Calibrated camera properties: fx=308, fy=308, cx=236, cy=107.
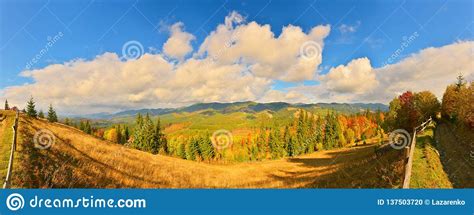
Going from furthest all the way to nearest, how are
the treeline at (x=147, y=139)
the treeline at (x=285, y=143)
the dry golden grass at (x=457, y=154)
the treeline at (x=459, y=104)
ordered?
the treeline at (x=285, y=143)
the treeline at (x=147, y=139)
the treeline at (x=459, y=104)
the dry golden grass at (x=457, y=154)

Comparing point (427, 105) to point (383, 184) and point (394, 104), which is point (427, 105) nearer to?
point (394, 104)

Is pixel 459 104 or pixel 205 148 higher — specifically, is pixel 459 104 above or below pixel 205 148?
above

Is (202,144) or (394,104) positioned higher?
(394,104)

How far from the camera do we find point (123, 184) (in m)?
22.5

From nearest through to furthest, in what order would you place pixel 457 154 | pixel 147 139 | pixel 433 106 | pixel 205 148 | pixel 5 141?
1. pixel 5 141
2. pixel 457 154
3. pixel 433 106
4. pixel 147 139
5. pixel 205 148

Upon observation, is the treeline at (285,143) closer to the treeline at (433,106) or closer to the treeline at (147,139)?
the treeline at (147,139)

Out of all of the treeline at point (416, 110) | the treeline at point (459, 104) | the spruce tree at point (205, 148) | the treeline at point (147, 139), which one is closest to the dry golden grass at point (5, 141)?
the treeline at point (459, 104)

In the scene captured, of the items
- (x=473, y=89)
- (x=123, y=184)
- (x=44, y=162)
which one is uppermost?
(x=473, y=89)

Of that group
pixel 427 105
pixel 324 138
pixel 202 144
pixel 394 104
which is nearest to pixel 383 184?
pixel 427 105

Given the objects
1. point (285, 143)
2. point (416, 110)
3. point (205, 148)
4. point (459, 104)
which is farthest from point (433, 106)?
point (205, 148)

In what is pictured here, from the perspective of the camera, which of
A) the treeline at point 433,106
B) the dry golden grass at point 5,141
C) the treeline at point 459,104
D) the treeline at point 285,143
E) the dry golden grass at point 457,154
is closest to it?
the dry golden grass at point 5,141

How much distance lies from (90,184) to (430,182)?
22.5 m

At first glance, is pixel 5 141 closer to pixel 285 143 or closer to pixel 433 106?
pixel 433 106

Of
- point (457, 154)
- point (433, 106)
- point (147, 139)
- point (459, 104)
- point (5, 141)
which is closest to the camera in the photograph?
point (5, 141)
